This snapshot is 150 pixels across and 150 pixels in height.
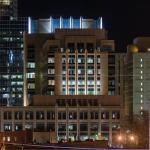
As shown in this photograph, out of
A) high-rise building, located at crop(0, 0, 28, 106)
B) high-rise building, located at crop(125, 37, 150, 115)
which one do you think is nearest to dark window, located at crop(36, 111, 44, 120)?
high-rise building, located at crop(125, 37, 150, 115)

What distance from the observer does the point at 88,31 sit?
12262 centimetres

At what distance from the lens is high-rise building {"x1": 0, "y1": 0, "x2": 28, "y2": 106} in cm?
14350

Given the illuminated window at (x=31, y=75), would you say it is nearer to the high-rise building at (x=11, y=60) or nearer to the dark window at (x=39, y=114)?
the high-rise building at (x=11, y=60)

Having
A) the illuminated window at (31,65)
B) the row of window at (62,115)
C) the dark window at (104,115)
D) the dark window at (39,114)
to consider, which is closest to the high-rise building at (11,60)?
the illuminated window at (31,65)

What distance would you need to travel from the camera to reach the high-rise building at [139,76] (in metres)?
129

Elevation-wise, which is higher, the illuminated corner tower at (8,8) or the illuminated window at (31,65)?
the illuminated corner tower at (8,8)

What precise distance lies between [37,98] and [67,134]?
24.8 feet

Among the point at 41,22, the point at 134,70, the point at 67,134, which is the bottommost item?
the point at 67,134

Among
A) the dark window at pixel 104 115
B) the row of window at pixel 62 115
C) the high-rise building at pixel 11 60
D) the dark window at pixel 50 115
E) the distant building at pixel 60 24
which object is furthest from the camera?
the high-rise building at pixel 11 60

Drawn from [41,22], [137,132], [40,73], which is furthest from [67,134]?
[41,22]

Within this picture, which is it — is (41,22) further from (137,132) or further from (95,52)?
(137,132)

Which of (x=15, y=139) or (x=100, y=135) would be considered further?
(x=100, y=135)

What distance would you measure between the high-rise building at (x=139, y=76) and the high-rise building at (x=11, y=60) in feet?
83.3

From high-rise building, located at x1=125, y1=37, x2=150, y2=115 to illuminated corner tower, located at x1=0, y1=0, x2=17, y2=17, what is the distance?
40055 millimetres
